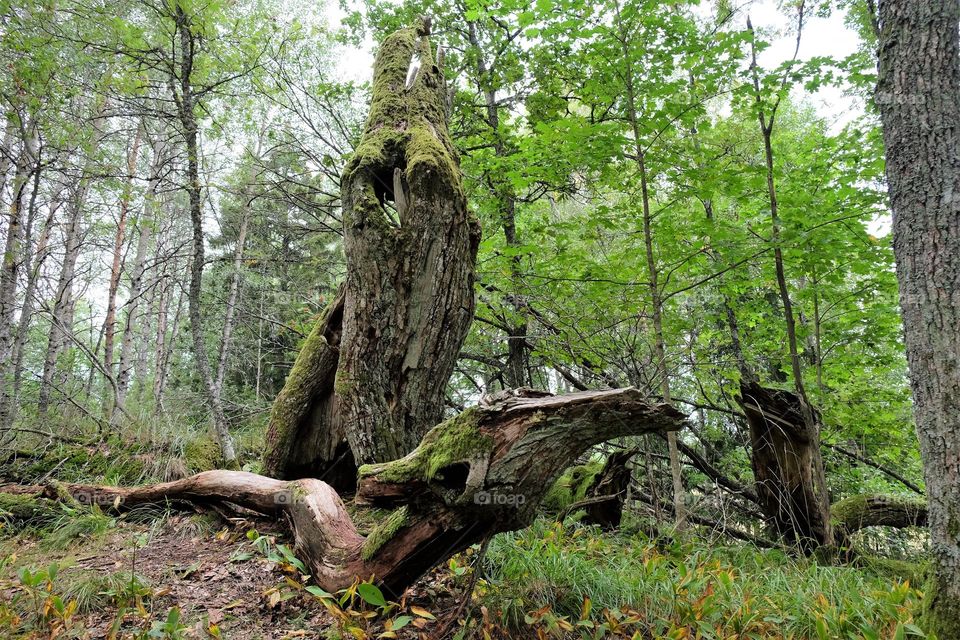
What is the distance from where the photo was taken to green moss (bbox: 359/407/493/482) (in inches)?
88.6

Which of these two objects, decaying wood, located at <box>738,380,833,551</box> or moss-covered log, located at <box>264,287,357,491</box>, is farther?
decaying wood, located at <box>738,380,833,551</box>

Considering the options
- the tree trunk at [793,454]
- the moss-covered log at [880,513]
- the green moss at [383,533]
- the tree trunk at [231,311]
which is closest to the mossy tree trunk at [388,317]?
the green moss at [383,533]

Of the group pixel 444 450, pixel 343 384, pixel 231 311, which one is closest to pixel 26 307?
pixel 231 311

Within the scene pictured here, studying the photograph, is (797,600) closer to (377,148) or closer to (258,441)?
(377,148)

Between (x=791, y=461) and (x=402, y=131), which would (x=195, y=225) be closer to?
(x=402, y=131)

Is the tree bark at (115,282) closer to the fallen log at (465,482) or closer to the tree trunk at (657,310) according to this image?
the fallen log at (465,482)

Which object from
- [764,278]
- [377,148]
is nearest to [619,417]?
[377,148]

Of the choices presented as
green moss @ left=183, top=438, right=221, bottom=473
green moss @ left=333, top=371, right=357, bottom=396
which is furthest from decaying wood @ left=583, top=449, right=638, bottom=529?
green moss @ left=183, top=438, right=221, bottom=473

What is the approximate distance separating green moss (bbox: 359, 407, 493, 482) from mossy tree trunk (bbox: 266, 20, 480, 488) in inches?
46.9

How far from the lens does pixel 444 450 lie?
7.67ft

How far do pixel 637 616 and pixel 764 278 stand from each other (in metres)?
4.55

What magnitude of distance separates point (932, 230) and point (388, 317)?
3774 millimetres

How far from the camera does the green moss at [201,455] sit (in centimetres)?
532

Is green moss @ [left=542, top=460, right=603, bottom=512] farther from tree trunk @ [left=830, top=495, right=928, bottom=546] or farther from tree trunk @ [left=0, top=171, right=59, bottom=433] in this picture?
tree trunk @ [left=0, top=171, right=59, bottom=433]
